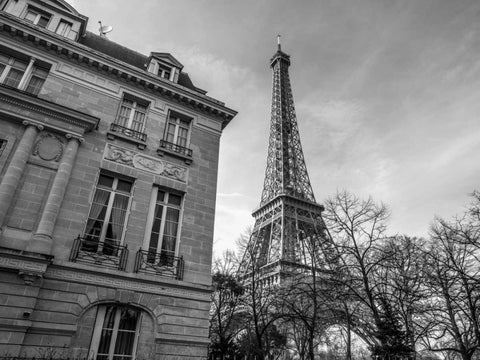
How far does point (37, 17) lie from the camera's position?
42.8 ft

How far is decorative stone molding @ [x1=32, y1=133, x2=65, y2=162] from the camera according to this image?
10430 mm

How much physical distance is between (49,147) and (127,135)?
8.80 ft

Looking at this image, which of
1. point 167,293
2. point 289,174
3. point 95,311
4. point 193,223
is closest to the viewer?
point 95,311

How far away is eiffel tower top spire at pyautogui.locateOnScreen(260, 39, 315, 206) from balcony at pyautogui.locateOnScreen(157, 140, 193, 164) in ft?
120

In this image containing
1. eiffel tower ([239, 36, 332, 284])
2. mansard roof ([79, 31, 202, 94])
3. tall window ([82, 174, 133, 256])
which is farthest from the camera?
eiffel tower ([239, 36, 332, 284])

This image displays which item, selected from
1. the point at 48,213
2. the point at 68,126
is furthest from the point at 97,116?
the point at 48,213

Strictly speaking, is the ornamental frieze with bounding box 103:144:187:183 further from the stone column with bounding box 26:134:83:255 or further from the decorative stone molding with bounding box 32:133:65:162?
the decorative stone molding with bounding box 32:133:65:162

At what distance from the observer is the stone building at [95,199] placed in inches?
344

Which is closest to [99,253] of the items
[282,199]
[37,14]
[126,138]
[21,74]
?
[126,138]

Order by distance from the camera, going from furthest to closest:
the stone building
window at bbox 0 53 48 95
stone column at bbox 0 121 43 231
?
window at bbox 0 53 48 95 → stone column at bbox 0 121 43 231 → the stone building

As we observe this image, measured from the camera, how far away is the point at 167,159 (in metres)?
12.8

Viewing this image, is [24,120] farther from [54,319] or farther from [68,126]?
[54,319]

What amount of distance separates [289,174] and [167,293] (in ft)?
168

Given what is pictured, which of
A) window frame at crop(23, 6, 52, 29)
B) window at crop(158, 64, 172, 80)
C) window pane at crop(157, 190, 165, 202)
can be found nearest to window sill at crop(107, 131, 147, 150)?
window pane at crop(157, 190, 165, 202)
